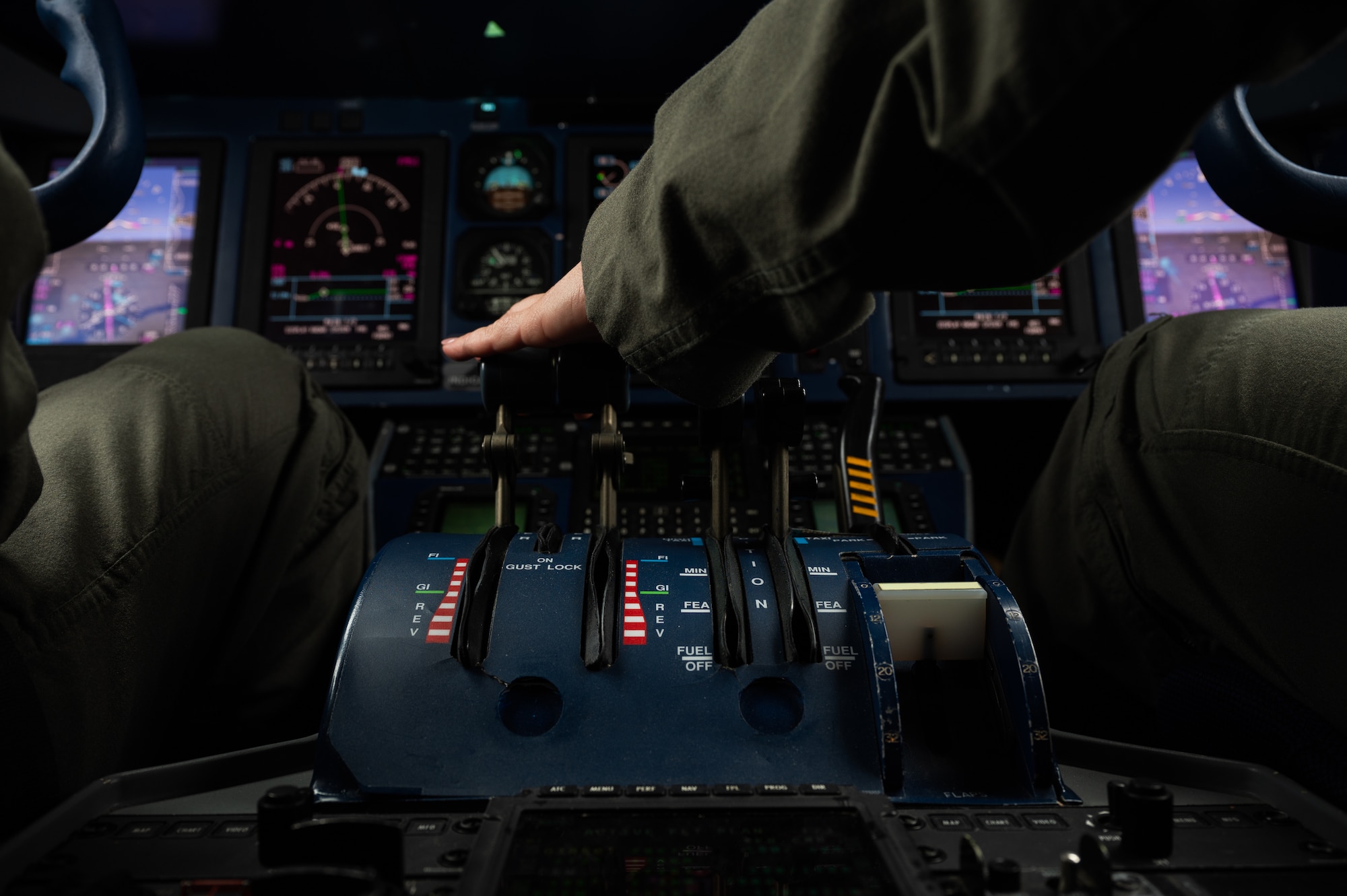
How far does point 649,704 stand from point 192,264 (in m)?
1.83

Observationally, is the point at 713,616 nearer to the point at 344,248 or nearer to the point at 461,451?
the point at 461,451

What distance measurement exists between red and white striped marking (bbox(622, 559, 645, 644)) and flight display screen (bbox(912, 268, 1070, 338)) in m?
1.36

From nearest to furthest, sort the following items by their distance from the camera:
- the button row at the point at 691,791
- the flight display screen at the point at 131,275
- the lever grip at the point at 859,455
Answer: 1. the button row at the point at 691,791
2. the lever grip at the point at 859,455
3. the flight display screen at the point at 131,275

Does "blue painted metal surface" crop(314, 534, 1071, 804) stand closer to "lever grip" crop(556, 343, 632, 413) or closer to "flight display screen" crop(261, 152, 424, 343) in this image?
"lever grip" crop(556, 343, 632, 413)

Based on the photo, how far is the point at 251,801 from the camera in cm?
74

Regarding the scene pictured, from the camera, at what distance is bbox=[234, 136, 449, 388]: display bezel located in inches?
75.7

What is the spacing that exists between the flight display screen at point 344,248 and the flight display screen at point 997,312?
4.12ft

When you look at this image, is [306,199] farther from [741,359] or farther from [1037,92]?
[1037,92]

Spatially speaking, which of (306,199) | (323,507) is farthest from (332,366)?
(323,507)

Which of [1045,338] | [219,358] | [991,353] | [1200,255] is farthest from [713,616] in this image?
[1200,255]

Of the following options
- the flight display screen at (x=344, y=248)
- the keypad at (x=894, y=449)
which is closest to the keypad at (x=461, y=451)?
the flight display screen at (x=344, y=248)

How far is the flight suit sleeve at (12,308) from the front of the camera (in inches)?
19.3

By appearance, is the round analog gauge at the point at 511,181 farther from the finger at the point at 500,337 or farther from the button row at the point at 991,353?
the finger at the point at 500,337

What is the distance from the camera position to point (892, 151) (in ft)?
1.74
